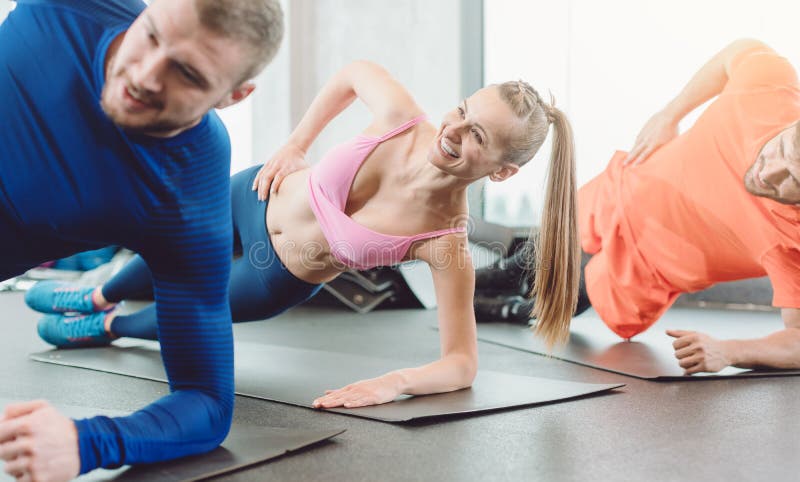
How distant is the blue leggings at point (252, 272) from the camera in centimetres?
208

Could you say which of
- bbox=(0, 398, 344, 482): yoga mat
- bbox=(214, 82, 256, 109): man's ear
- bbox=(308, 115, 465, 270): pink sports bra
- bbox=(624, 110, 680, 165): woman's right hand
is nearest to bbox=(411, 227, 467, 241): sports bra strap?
bbox=(308, 115, 465, 270): pink sports bra

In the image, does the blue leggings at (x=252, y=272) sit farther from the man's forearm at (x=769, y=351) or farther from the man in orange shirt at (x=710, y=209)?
the man's forearm at (x=769, y=351)

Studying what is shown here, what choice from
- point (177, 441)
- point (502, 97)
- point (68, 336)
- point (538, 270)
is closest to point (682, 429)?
point (538, 270)

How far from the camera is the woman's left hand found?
5.72ft

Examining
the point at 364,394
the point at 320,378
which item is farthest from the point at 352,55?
the point at 364,394

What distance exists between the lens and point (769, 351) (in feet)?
7.32

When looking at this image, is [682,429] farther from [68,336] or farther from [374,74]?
[68,336]

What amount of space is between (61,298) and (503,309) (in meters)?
1.74

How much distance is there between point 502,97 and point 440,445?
2.59ft

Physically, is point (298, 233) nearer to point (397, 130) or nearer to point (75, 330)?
point (397, 130)

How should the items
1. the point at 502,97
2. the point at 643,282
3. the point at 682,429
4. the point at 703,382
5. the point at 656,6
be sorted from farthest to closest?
1. the point at 656,6
2. the point at 643,282
3. the point at 703,382
4. the point at 502,97
5. the point at 682,429

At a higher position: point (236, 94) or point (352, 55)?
point (236, 94)

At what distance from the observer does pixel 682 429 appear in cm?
165

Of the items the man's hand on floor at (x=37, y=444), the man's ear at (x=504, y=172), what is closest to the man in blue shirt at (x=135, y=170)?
the man's hand on floor at (x=37, y=444)
